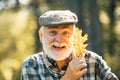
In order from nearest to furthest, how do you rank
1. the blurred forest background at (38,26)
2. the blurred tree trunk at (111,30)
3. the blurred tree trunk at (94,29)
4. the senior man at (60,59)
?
1. the senior man at (60,59)
2. the blurred tree trunk at (94,29)
3. the blurred forest background at (38,26)
4. the blurred tree trunk at (111,30)

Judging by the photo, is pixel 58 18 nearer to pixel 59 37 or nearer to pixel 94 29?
pixel 59 37

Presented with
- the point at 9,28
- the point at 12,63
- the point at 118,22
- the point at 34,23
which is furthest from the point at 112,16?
the point at 12,63

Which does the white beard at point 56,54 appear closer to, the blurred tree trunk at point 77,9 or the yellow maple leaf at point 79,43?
the yellow maple leaf at point 79,43

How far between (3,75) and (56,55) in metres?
6.96

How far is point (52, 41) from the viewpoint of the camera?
576 centimetres

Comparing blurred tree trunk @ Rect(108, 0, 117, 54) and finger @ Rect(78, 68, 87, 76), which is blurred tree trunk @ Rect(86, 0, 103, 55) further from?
finger @ Rect(78, 68, 87, 76)

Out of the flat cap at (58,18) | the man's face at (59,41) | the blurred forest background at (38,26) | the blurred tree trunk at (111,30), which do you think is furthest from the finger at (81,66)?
the blurred tree trunk at (111,30)

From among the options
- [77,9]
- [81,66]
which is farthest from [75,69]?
[77,9]

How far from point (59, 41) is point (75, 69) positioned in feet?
1.06

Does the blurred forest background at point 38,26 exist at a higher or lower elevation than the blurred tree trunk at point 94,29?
lower

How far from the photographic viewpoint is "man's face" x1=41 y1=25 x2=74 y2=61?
5.68 m

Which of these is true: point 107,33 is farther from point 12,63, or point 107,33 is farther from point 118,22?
point 12,63

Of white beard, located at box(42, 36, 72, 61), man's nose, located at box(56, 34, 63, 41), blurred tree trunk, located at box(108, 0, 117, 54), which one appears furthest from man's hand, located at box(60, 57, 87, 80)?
blurred tree trunk, located at box(108, 0, 117, 54)

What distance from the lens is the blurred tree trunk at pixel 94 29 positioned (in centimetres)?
1850
